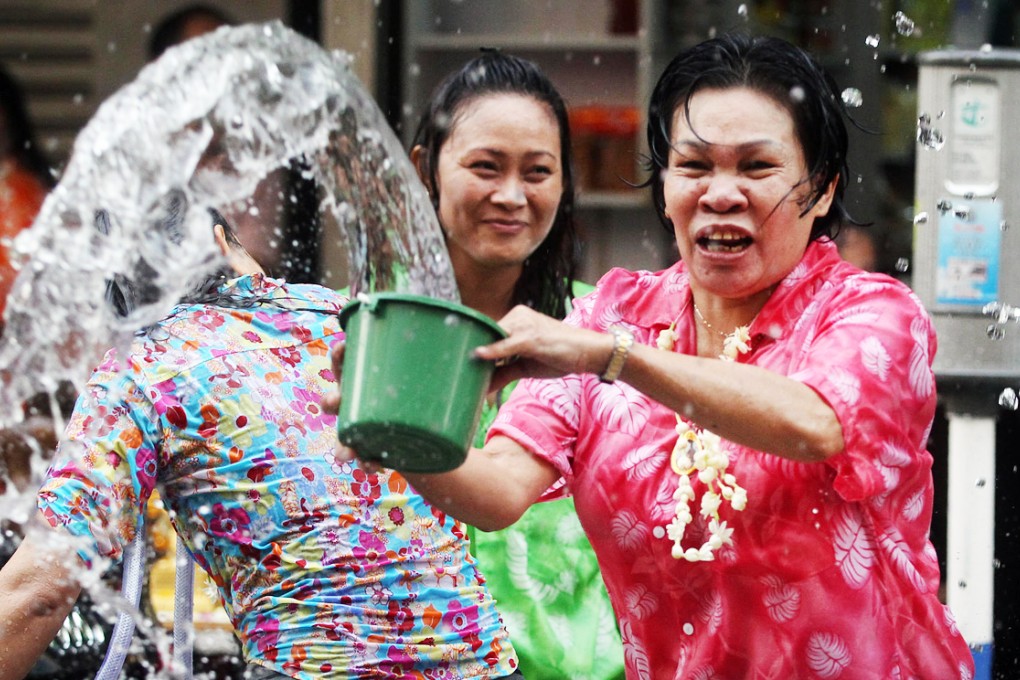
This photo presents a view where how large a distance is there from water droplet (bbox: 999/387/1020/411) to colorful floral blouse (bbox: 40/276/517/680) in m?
1.83

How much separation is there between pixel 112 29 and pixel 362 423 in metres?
5.12

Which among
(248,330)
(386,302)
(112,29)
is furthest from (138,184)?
(112,29)

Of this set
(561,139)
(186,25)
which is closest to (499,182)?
(561,139)

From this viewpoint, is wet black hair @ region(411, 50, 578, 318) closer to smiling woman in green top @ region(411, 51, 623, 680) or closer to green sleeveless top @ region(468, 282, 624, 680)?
smiling woman in green top @ region(411, 51, 623, 680)

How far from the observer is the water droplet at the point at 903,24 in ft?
20.7

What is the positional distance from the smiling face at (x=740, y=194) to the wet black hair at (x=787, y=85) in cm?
2

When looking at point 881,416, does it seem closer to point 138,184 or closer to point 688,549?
point 688,549

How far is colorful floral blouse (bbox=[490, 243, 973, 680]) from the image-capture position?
2.24 metres

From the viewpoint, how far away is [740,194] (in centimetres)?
238

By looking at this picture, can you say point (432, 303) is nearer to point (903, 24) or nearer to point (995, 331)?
point (995, 331)

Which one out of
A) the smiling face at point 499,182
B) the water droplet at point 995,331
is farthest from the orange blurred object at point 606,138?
the smiling face at point 499,182

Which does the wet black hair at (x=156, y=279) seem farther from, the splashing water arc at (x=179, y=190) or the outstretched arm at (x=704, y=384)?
the outstretched arm at (x=704, y=384)

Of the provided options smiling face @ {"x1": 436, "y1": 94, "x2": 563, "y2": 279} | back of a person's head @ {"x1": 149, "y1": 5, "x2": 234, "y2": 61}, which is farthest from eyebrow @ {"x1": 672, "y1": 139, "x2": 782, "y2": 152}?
back of a person's head @ {"x1": 149, "y1": 5, "x2": 234, "y2": 61}

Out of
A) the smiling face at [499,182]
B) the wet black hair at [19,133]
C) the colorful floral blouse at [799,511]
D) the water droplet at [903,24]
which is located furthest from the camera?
the water droplet at [903,24]
